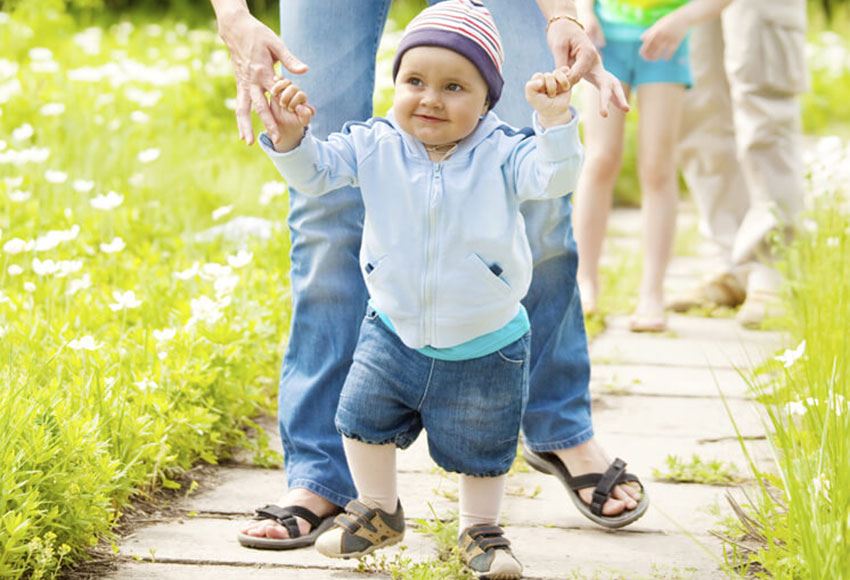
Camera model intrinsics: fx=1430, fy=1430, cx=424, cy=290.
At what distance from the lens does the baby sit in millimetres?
2480

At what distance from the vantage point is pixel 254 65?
248 centimetres

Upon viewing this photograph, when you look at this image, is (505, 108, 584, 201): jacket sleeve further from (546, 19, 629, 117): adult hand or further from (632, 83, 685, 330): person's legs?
(632, 83, 685, 330): person's legs

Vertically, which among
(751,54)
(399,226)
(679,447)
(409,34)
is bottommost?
(679,447)

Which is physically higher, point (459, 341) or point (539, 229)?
point (539, 229)

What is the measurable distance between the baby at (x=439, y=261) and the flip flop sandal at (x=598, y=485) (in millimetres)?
410

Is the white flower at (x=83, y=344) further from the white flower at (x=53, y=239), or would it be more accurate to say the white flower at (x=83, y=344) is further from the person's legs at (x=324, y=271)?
the white flower at (x=53, y=239)

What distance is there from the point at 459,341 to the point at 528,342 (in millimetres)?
163

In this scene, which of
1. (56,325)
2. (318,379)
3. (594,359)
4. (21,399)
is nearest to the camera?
Answer: (21,399)

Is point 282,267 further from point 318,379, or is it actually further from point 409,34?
point 409,34

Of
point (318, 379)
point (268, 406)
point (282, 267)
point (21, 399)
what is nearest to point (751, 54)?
point (282, 267)

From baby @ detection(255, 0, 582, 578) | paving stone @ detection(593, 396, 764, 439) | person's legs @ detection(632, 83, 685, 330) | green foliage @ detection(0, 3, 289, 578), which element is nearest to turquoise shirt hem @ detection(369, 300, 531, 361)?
baby @ detection(255, 0, 582, 578)

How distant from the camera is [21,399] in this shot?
268 centimetres

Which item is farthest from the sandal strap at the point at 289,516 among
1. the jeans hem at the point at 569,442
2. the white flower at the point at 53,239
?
the white flower at the point at 53,239

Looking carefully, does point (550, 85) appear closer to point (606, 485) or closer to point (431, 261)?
point (431, 261)
